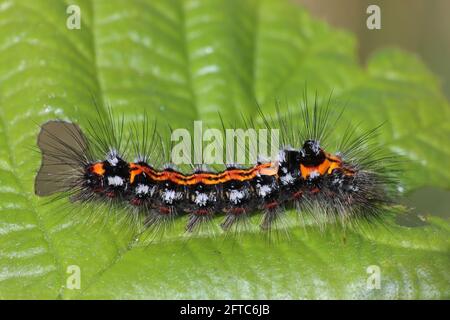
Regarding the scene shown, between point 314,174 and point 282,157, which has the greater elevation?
point 282,157

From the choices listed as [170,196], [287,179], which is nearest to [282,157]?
[287,179]

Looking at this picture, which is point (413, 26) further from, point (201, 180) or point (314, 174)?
point (201, 180)

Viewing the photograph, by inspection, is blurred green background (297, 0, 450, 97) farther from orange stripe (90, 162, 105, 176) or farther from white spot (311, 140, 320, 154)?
orange stripe (90, 162, 105, 176)

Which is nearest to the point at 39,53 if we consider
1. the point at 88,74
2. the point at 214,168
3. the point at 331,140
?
the point at 88,74

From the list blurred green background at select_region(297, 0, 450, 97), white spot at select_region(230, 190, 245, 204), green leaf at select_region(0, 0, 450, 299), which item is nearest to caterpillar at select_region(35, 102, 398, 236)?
white spot at select_region(230, 190, 245, 204)

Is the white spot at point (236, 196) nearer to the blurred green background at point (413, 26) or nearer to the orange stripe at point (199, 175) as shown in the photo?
the orange stripe at point (199, 175)

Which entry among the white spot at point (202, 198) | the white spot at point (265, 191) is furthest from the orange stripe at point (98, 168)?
the white spot at point (265, 191)
